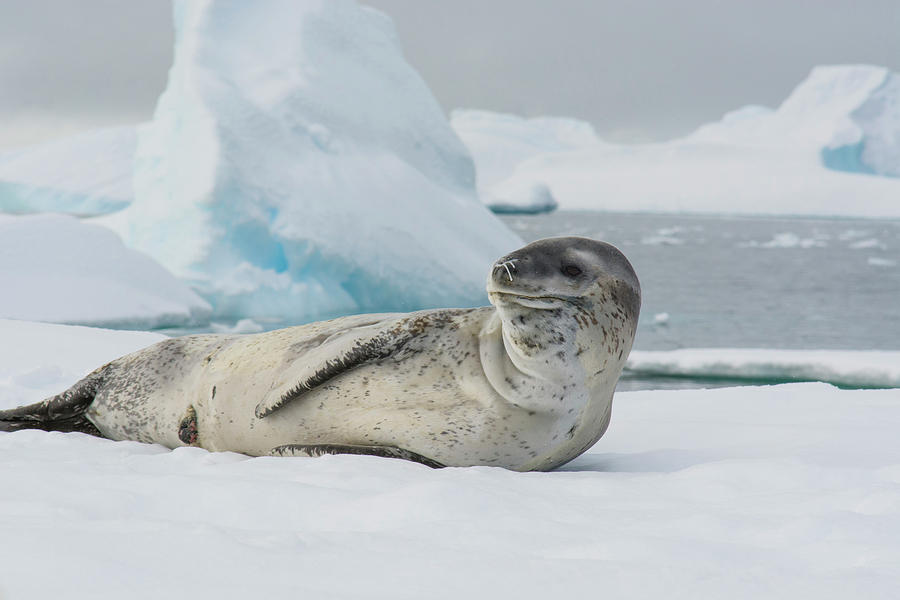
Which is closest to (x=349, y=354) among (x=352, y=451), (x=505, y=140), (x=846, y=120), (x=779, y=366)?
(x=352, y=451)

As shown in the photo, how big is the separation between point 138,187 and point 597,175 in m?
42.2

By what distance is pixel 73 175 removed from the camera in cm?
2898

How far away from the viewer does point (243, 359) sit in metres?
2.51

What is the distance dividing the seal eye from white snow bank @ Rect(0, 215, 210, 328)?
257 inches

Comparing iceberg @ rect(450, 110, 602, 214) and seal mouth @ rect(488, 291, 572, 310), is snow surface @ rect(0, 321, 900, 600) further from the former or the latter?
iceberg @ rect(450, 110, 602, 214)

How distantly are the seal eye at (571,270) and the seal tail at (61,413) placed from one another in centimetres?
154

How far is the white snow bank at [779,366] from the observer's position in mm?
6930

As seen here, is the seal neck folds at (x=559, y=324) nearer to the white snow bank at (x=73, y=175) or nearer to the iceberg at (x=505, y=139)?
the white snow bank at (x=73, y=175)

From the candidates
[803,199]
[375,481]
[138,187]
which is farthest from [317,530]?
[803,199]

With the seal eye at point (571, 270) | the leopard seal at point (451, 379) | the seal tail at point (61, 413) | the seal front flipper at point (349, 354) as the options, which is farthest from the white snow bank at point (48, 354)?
the seal eye at point (571, 270)

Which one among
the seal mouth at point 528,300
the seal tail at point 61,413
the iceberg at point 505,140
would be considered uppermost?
the seal mouth at point 528,300

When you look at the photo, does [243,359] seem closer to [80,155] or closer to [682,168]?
[80,155]

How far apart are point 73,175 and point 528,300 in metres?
29.9

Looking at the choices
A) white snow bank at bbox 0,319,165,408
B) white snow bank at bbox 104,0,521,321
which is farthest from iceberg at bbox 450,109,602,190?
white snow bank at bbox 0,319,165,408
